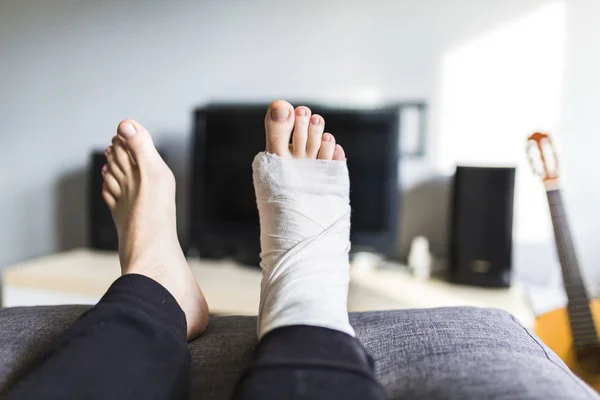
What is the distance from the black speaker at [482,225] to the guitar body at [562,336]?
0.46 feet

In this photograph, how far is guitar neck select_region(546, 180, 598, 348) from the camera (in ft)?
4.00

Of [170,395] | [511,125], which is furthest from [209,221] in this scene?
[170,395]

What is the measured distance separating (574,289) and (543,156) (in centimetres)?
34

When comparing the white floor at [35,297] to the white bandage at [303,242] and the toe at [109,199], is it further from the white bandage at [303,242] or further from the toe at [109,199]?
the white bandage at [303,242]

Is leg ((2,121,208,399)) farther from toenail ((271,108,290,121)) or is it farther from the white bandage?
toenail ((271,108,290,121))

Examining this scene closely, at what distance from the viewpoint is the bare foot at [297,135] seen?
95 cm

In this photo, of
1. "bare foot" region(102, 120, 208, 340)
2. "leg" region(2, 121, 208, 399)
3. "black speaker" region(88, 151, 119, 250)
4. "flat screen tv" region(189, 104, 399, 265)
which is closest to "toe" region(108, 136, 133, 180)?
"bare foot" region(102, 120, 208, 340)

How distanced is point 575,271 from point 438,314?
701mm

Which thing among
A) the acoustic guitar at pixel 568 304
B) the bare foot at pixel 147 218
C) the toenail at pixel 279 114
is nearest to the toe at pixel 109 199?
the bare foot at pixel 147 218

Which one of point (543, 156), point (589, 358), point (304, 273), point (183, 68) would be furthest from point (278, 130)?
point (183, 68)

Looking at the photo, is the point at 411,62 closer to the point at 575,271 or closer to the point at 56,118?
the point at 575,271

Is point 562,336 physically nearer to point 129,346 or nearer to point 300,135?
point 300,135

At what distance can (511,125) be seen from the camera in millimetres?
1646

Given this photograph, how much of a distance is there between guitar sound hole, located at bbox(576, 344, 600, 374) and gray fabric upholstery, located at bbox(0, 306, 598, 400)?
62 centimetres
